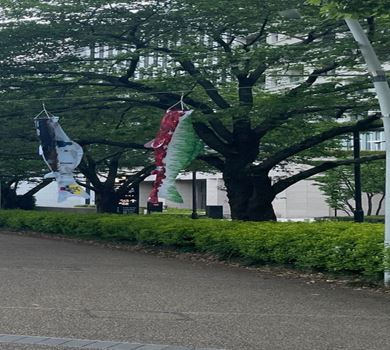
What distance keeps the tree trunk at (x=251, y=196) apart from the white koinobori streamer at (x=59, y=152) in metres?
4.84

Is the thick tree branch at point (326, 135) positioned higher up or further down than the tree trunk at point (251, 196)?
higher up

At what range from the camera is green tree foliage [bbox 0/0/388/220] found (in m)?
19.3

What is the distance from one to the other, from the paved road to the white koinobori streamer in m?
5.25

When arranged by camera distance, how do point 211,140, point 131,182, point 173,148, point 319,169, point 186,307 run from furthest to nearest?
point 131,182 < point 211,140 < point 319,169 < point 173,148 < point 186,307

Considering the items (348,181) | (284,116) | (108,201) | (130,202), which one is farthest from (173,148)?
(348,181)

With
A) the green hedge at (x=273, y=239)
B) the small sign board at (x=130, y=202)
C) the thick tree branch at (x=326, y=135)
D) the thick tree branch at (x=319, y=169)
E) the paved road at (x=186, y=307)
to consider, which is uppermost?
the thick tree branch at (x=326, y=135)

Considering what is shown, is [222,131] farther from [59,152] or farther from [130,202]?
[130,202]

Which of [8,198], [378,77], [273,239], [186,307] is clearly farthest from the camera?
[8,198]

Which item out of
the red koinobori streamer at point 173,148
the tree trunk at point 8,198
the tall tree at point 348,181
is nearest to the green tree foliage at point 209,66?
the red koinobori streamer at point 173,148

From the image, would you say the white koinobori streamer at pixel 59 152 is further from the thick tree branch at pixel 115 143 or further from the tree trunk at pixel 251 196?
the tree trunk at pixel 251 196

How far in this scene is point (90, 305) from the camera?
36.8ft

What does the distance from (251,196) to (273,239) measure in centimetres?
671

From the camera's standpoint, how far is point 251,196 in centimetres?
2291

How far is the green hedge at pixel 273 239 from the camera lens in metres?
14.0
